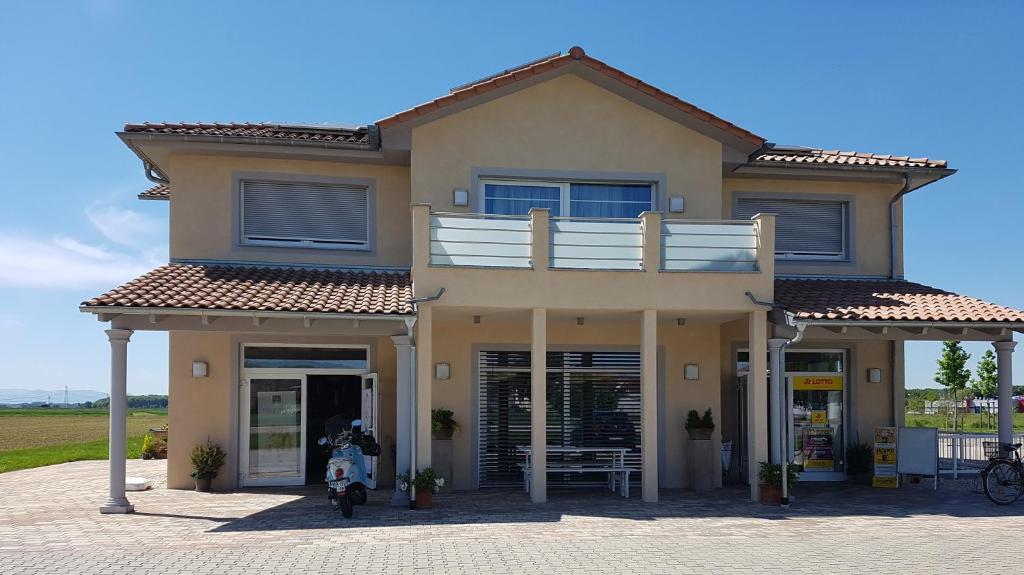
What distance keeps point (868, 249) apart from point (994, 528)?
6701 millimetres

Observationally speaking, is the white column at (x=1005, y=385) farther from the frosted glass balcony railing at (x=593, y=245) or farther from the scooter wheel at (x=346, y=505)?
the scooter wheel at (x=346, y=505)

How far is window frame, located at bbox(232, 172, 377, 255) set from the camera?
1487 cm

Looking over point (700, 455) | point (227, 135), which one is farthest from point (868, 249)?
point (227, 135)

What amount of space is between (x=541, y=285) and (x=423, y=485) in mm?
3359

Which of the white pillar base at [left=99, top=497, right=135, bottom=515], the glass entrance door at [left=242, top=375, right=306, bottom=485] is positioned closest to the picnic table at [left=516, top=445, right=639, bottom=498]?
the glass entrance door at [left=242, top=375, right=306, bottom=485]

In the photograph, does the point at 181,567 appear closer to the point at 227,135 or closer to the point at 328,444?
the point at 328,444

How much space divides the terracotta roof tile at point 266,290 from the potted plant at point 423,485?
2.30m

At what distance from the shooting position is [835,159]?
52.1ft

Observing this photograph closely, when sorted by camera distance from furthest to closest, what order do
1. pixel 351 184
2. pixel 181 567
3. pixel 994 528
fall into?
pixel 351 184 → pixel 994 528 → pixel 181 567

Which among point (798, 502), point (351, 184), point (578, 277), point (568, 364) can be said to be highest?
point (351, 184)

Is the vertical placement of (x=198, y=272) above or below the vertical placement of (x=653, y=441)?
above

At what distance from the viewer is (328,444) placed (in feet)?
40.3

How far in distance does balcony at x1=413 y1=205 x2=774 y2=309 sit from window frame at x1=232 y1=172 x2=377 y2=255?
2769 mm

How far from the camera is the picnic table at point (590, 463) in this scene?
13.5 meters
